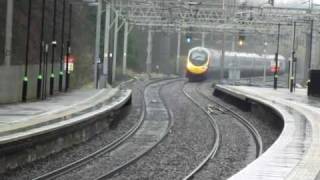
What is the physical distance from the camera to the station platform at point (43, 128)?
50.0ft

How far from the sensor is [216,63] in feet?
265

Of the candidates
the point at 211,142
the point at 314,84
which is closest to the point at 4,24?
the point at 211,142

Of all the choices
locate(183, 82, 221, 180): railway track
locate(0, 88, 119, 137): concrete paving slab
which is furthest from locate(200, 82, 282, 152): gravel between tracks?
locate(0, 88, 119, 137): concrete paving slab

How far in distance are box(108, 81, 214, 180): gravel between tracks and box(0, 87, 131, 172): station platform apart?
223 cm

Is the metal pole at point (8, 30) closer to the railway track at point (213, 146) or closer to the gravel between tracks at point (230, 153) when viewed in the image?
the railway track at point (213, 146)

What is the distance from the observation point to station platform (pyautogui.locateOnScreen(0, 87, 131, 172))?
15.2 metres

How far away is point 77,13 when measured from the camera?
56188 millimetres

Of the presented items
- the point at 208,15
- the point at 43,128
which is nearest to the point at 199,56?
the point at 208,15

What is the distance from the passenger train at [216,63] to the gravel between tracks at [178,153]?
135 ft

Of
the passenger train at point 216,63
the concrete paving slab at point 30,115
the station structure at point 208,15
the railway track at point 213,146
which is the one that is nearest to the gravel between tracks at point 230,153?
the railway track at point 213,146

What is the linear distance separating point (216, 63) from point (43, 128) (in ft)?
212

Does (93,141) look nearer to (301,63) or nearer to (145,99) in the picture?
(145,99)

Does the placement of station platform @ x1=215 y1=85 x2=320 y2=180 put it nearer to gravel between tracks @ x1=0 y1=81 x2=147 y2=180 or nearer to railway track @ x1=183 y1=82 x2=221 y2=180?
railway track @ x1=183 y1=82 x2=221 y2=180

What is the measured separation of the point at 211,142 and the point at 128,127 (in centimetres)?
519
